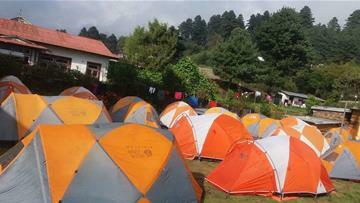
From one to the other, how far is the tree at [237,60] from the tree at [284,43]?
9651 millimetres

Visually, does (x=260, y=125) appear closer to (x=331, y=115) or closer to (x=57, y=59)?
(x=331, y=115)

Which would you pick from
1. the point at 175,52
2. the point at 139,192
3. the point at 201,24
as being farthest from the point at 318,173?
the point at 201,24

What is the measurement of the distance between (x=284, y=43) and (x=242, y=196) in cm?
5072

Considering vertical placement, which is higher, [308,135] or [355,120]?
[355,120]

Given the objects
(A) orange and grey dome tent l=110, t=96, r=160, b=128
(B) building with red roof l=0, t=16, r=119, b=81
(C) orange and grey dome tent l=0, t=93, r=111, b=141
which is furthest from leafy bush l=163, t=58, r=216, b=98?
(C) orange and grey dome tent l=0, t=93, r=111, b=141

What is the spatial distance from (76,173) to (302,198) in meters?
5.97

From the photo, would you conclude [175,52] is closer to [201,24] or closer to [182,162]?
[182,162]

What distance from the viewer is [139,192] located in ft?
22.9

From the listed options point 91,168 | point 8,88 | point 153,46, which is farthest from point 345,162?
point 153,46

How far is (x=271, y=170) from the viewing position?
32.2 feet

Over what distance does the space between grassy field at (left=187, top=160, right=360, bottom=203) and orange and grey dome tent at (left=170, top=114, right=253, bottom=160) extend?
1.30 ft

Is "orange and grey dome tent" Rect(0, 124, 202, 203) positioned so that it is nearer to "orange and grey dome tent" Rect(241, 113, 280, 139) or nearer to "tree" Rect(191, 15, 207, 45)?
"orange and grey dome tent" Rect(241, 113, 280, 139)

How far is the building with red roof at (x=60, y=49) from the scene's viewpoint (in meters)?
29.5

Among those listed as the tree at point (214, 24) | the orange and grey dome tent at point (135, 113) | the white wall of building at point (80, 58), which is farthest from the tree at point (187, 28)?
the orange and grey dome tent at point (135, 113)
